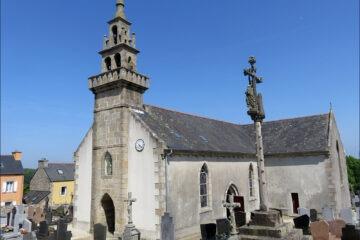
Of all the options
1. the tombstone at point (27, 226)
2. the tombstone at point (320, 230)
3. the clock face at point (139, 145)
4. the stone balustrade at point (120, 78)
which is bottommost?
the tombstone at point (27, 226)

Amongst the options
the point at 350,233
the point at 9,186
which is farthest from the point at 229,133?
the point at 9,186

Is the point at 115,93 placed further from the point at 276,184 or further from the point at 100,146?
the point at 276,184

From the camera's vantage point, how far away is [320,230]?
13398mm

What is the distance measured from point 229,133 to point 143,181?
12407 millimetres

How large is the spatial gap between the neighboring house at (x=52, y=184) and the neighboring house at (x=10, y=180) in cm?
248

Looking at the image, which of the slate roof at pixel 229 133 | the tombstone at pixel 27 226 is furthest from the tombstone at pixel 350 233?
the tombstone at pixel 27 226

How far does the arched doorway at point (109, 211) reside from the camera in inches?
748

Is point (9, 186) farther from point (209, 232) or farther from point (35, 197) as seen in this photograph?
point (209, 232)

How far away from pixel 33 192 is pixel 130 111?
105 feet

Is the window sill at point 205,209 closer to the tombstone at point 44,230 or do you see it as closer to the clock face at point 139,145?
the clock face at point 139,145

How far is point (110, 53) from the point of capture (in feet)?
66.4

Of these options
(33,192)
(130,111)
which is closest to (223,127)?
(130,111)

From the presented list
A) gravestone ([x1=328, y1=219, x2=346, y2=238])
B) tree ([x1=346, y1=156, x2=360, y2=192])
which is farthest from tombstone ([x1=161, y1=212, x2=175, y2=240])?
tree ([x1=346, y1=156, x2=360, y2=192])

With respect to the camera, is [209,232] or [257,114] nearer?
[257,114]
